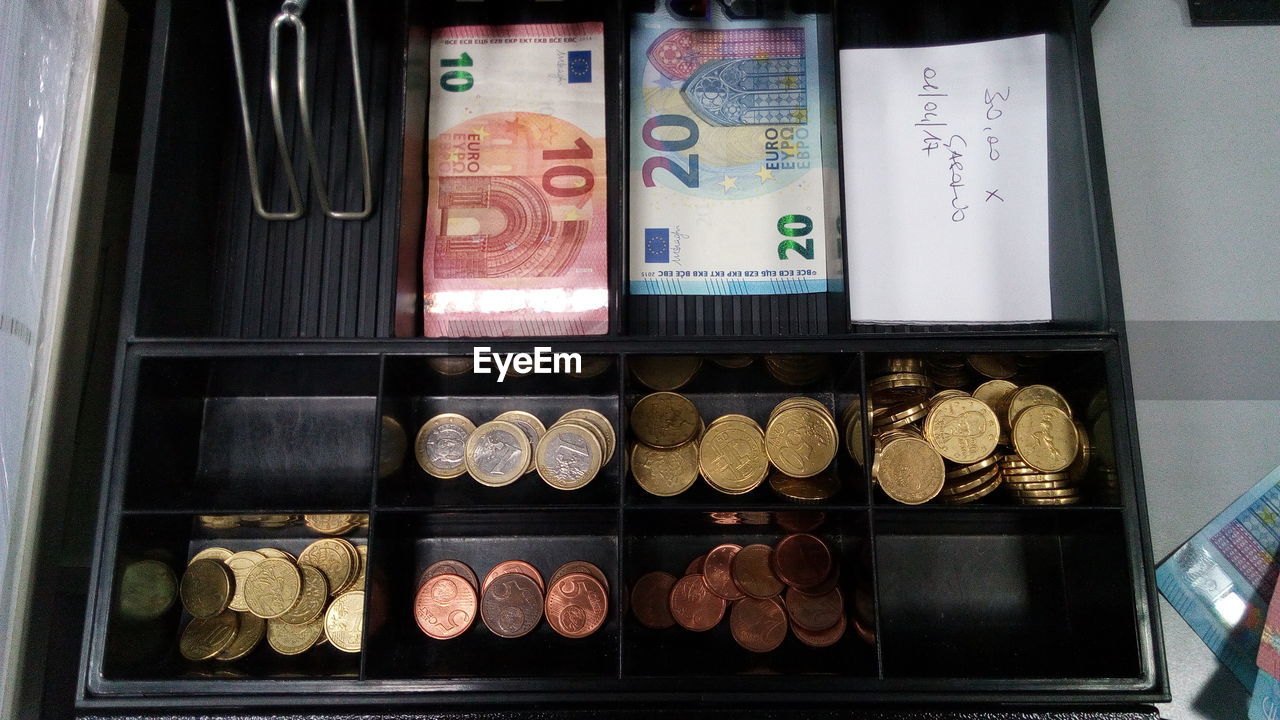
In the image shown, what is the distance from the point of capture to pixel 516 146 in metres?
1.61

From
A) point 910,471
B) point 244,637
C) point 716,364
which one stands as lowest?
point 244,637

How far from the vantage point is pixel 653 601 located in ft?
4.84

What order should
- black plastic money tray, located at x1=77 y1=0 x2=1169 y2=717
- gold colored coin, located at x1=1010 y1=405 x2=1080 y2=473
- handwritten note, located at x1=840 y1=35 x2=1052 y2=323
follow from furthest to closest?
handwritten note, located at x1=840 y1=35 x2=1052 y2=323 < gold colored coin, located at x1=1010 y1=405 x2=1080 y2=473 < black plastic money tray, located at x1=77 y1=0 x2=1169 y2=717

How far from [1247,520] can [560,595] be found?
1387 millimetres

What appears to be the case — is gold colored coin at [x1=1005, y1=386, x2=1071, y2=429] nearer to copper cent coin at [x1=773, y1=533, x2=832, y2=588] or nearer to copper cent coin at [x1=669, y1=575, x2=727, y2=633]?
copper cent coin at [x1=773, y1=533, x2=832, y2=588]

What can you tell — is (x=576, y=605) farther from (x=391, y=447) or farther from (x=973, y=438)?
(x=973, y=438)

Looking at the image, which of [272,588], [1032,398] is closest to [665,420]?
[1032,398]

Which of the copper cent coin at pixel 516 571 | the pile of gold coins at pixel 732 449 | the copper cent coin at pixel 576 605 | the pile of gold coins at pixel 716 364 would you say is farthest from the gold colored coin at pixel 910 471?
the copper cent coin at pixel 516 571

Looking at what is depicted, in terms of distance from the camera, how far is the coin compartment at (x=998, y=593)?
1.38 m

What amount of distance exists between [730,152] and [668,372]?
1.63 feet

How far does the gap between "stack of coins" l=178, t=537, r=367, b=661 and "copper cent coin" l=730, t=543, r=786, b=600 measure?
72 centimetres

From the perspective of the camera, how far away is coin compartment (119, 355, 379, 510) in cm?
143

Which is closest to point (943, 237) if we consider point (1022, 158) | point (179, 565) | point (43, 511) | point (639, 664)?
point (1022, 158)

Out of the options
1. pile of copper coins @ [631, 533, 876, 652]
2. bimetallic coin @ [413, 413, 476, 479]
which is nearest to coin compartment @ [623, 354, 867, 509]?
pile of copper coins @ [631, 533, 876, 652]
